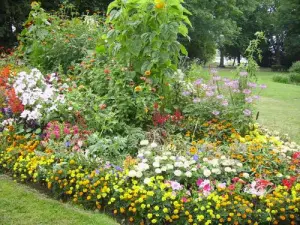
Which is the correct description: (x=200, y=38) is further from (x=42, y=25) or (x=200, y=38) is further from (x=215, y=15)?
(x=42, y=25)

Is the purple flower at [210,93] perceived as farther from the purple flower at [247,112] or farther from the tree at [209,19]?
Answer: the tree at [209,19]

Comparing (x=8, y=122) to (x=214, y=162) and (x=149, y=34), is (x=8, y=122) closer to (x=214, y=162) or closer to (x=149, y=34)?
(x=149, y=34)

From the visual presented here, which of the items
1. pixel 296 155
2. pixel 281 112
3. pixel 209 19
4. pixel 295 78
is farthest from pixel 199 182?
pixel 209 19

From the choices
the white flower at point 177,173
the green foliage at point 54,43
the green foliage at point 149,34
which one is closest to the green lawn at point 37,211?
the white flower at point 177,173

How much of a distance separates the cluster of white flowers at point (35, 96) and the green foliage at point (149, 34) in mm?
1001

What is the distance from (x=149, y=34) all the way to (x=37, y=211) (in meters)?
2.46

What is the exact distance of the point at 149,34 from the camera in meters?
4.51

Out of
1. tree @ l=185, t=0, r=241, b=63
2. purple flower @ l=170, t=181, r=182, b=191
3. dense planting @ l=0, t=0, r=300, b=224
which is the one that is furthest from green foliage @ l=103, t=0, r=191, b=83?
tree @ l=185, t=0, r=241, b=63

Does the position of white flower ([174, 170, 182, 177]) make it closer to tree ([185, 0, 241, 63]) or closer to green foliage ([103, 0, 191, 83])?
green foliage ([103, 0, 191, 83])

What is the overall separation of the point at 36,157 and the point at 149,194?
1.44 meters

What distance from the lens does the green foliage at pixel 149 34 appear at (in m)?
4.48

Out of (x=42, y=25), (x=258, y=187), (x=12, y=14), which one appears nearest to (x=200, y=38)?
(x=12, y=14)

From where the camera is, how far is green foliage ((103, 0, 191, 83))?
4484 mm

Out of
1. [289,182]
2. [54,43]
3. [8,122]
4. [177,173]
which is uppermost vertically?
[54,43]
